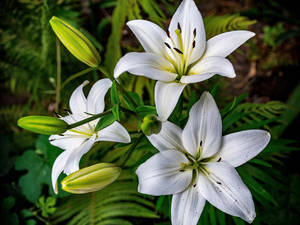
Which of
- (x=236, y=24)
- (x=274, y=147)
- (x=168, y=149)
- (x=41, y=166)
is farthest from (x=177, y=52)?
(x=41, y=166)

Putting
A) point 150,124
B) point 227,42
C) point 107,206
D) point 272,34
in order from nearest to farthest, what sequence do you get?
point 150,124 → point 227,42 → point 107,206 → point 272,34

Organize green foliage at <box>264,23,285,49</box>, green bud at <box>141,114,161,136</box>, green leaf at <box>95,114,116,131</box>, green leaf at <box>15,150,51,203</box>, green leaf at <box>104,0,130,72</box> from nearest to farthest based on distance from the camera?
green bud at <box>141,114,161,136</box>, green leaf at <box>95,114,116,131</box>, green leaf at <box>15,150,51,203</box>, green leaf at <box>104,0,130,72</box>, green foliage at <box>264,23,285,49</box>

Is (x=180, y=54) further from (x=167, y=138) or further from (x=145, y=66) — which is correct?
(x=167, y=138)

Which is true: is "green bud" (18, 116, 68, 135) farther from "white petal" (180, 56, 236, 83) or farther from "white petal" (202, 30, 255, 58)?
"white petal" (202, 30, 255, 58)

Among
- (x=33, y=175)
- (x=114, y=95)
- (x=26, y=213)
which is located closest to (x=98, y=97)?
(x=114, y=95)

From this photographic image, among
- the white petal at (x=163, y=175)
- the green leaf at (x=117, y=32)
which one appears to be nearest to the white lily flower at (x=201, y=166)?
the white petal at (x=163, y=175)

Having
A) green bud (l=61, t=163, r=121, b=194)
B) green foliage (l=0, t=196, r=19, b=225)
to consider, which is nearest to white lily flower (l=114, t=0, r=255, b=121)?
green bud (l=61, t=163, r=121, b=194)
